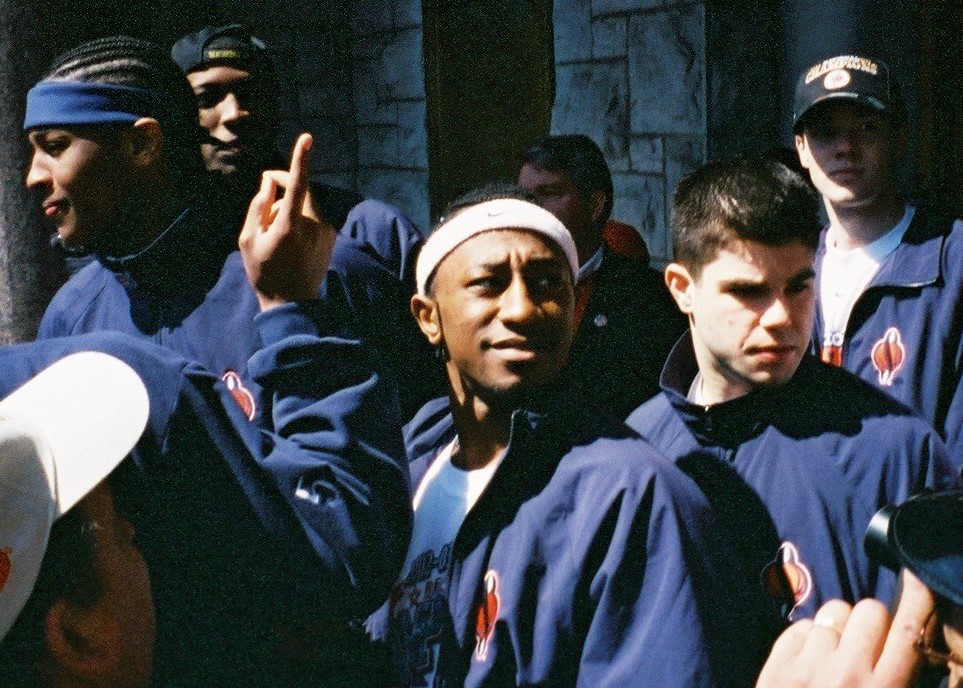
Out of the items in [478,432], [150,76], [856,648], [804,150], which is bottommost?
[856,648]

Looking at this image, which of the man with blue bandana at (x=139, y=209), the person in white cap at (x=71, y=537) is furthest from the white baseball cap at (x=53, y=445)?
the man with blue bandana at (x=139, y=209)

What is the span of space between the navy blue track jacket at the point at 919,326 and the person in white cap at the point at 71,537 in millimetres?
1916

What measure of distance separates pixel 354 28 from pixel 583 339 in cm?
417

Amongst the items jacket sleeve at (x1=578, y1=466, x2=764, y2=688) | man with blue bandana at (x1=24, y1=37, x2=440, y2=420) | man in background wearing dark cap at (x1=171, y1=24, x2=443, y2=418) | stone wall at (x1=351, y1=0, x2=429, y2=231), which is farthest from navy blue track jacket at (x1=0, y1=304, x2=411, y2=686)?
stone wall at (x1=351, y1=0, x2=429, y2=231)

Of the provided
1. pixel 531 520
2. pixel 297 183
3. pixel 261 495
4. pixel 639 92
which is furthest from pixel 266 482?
pixel 639 92

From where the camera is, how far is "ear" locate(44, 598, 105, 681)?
1269mm

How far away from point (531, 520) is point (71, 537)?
824 mm

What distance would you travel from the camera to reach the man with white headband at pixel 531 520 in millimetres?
1739

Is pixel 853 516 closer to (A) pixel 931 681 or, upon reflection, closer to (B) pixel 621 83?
(A) pixel 931 681

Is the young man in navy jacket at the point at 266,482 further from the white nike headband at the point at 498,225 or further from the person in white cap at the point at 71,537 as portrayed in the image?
the white nike headband at the point at 498,225

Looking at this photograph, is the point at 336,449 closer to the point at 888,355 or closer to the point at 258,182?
the point at 888,355

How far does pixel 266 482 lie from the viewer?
1.54 m

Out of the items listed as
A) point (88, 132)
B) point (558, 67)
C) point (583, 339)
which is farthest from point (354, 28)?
point (88, 132)

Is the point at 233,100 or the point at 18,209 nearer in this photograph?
the point at 233,100
